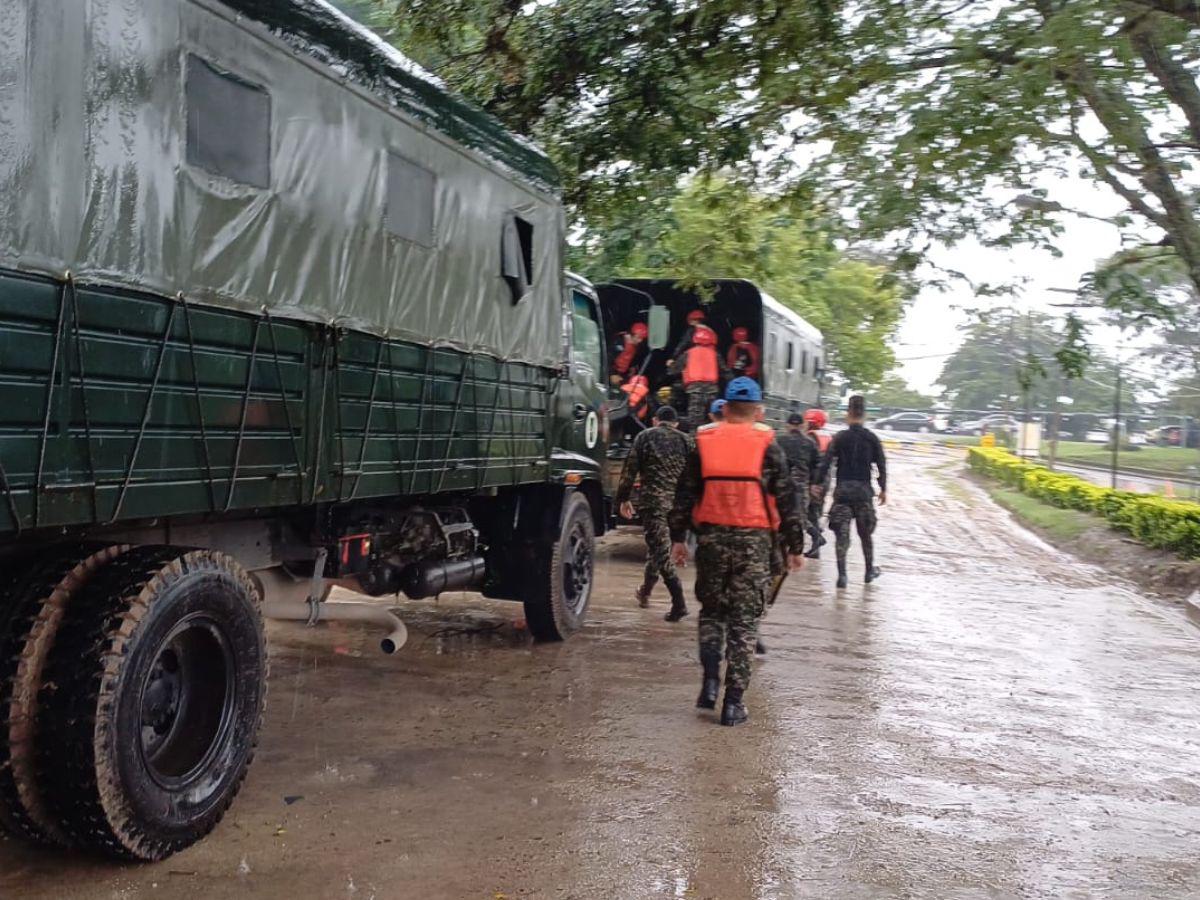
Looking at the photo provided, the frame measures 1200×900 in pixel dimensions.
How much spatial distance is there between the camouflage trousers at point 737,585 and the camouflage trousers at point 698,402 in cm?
650

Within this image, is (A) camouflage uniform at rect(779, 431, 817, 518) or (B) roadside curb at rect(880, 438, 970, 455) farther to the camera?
(B) roadside curb at rect(880, 438, 970, 455)

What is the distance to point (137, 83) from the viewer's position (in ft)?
11.8

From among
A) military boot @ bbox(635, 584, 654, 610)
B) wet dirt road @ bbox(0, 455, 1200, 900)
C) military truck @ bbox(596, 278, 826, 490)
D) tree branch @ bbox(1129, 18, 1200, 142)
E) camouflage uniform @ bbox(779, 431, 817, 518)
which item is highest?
tree branch @ bbox(1129, 18, 1200, 142)

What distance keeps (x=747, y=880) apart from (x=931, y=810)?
3.89ft

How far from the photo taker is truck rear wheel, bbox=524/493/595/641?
24.4 ft

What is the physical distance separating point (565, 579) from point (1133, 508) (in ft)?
35.4

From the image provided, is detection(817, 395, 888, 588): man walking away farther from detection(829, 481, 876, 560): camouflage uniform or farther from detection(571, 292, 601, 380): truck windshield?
detection(571, 292, 601, 380): truck windshield

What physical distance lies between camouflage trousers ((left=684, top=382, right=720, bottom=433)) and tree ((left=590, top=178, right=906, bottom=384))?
1260 millimetres

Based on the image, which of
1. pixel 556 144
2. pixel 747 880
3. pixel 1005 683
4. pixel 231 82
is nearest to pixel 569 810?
pixel 747 880

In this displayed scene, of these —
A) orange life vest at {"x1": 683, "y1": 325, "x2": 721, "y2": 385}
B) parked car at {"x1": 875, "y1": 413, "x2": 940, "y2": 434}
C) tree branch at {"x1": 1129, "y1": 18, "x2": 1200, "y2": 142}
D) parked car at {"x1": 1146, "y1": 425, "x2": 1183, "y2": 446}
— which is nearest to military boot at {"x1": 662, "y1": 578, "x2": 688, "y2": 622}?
orange life vest at {"x1": 683, "y1": 325, "x2": 721, "y2": 385}

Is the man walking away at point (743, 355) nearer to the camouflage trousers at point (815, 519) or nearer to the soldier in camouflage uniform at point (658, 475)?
the camouflage trousers at point (815, 519)

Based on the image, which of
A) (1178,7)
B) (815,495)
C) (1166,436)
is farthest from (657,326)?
(1166,436)

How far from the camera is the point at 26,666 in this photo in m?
3.44

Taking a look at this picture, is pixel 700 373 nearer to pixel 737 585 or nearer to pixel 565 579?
pixel 565 579
